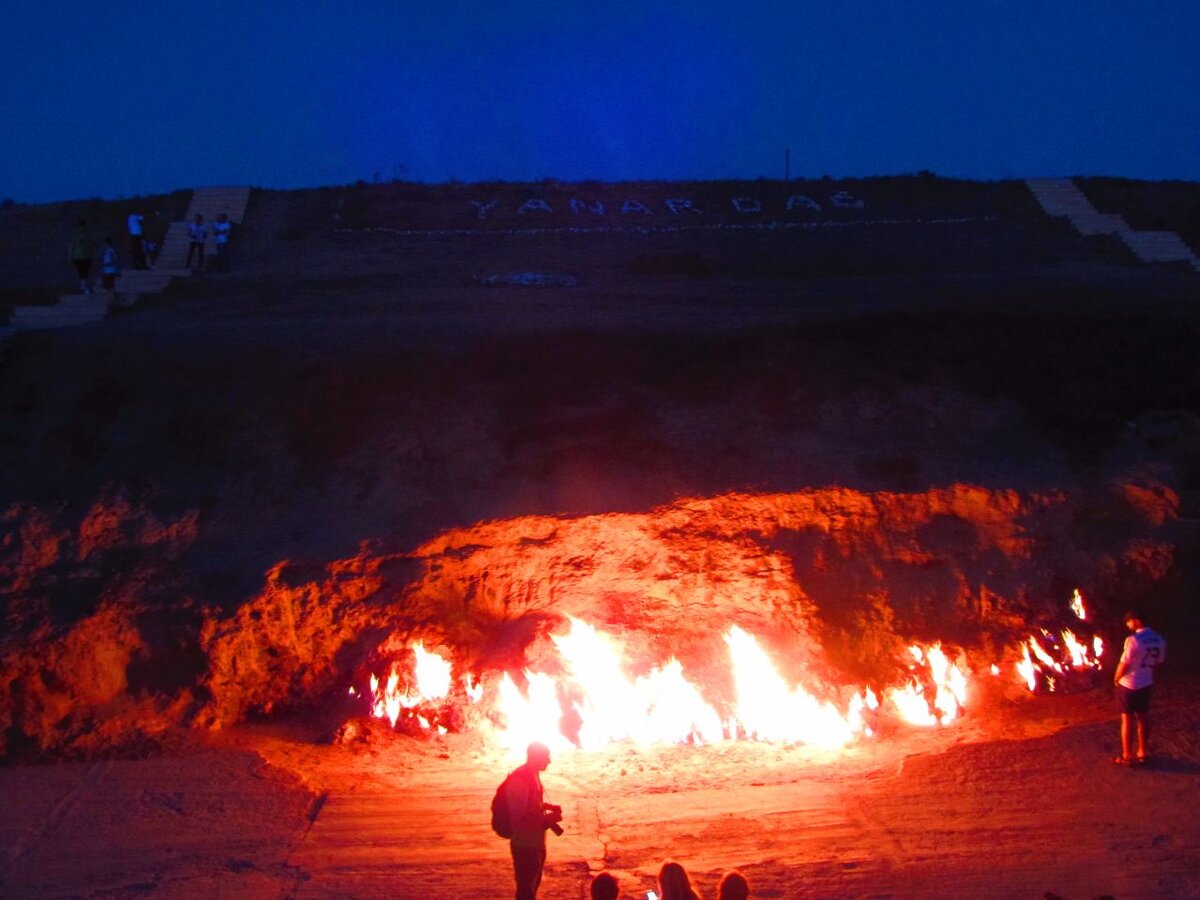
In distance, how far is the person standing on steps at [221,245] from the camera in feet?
72.5

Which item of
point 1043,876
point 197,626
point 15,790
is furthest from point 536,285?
point 1043,876

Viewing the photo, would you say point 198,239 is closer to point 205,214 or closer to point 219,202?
point 205,214

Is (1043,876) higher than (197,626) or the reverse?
the reverse

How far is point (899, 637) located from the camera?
9750 millimetres

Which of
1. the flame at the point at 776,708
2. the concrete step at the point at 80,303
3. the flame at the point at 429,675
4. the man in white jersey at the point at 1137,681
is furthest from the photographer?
the concrete step at the point at 80,303

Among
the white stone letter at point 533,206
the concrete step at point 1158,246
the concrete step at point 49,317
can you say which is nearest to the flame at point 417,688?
the concrete step at point 49,317

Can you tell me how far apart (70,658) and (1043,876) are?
26.6ft

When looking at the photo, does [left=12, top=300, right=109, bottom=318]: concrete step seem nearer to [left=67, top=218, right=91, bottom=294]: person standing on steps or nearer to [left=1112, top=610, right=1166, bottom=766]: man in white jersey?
[left=67, top=218, right=91, bottom=294]: person standing on steps

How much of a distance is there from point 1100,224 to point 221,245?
2302 centimetres

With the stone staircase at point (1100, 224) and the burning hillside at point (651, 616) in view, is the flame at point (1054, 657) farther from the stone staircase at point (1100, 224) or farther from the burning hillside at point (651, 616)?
the stone staircase at point (1100, 224)

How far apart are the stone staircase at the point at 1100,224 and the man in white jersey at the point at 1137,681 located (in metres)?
18.5

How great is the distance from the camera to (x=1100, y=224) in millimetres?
27281

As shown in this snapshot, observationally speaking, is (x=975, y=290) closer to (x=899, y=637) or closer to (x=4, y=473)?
(x=899, y=637)

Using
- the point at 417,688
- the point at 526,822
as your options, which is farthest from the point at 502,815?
the point at 417,688
